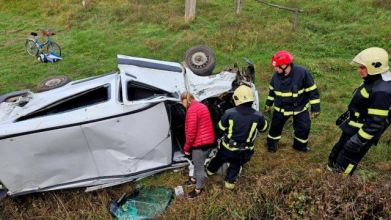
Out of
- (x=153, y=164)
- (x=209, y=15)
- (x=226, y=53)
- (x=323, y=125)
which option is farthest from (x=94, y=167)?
(x=209, y=15)

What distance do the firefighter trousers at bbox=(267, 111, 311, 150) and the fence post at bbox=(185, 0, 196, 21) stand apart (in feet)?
20.2

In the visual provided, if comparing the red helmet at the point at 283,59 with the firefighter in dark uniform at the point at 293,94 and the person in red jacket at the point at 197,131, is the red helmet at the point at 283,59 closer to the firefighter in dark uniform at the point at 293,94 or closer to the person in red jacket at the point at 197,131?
the firefighter in dark uniform at the point at 293,94

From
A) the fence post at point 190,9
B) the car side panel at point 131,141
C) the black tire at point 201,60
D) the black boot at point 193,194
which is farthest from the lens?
the fence post at point 190,9

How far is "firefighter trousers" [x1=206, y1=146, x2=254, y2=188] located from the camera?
3.17 meters

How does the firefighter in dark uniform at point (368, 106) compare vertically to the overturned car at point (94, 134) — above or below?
above

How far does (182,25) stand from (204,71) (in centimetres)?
435

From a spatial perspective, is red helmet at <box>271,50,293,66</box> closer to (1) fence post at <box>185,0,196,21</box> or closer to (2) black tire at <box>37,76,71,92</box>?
(2) black tire at <box>37,76,71,92</box>

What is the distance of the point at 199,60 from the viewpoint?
16.8 feet

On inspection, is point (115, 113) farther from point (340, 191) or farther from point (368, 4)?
point (368, 4)

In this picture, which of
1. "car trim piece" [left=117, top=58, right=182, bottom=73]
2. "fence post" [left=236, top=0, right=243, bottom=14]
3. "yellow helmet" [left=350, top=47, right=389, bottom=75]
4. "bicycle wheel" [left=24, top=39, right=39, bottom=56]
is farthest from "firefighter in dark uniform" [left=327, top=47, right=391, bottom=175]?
"bicycle wheel" [left=24, top=39, right=39, bottom=56]

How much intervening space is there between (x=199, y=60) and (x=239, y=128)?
7.85 ft

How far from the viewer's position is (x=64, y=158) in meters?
3.24

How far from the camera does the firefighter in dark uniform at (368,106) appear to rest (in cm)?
268

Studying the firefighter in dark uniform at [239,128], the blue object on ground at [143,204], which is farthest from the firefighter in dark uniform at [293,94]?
the blue object on ground at [143,204]
